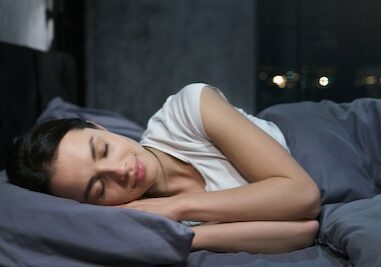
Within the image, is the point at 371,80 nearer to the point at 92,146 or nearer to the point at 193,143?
the point at 193,143

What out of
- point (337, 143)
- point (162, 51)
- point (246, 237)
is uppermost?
point (162, 51)

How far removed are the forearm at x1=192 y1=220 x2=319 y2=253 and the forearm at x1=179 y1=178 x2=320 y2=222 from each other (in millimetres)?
16

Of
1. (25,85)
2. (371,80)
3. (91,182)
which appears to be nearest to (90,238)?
(91,182)

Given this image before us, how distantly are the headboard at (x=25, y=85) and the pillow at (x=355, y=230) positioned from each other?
0.97 meters

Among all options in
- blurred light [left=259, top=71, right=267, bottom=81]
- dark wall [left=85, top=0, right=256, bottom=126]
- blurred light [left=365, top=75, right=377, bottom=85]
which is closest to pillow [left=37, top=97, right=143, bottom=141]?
dark wall [left=85, top=0, right=256, bottom=126]

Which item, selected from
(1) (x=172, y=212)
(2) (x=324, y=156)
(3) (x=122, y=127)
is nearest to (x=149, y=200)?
(1) (x=172, y=212)

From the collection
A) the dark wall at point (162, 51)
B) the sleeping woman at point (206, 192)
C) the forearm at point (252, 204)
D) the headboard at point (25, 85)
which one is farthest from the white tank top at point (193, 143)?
the dark wall at point (162, 51)

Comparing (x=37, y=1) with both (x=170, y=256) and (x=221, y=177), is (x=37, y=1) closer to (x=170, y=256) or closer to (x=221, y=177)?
(x=221, y=177)

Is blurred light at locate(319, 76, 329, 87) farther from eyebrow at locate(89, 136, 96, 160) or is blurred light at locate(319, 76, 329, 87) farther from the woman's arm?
eyebrow at locate(89, 136, 96, 160)

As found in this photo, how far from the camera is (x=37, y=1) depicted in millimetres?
2180

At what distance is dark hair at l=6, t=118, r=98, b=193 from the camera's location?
942 mm

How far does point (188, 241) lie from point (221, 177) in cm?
29

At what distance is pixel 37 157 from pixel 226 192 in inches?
14.3

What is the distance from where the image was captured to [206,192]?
99cm
